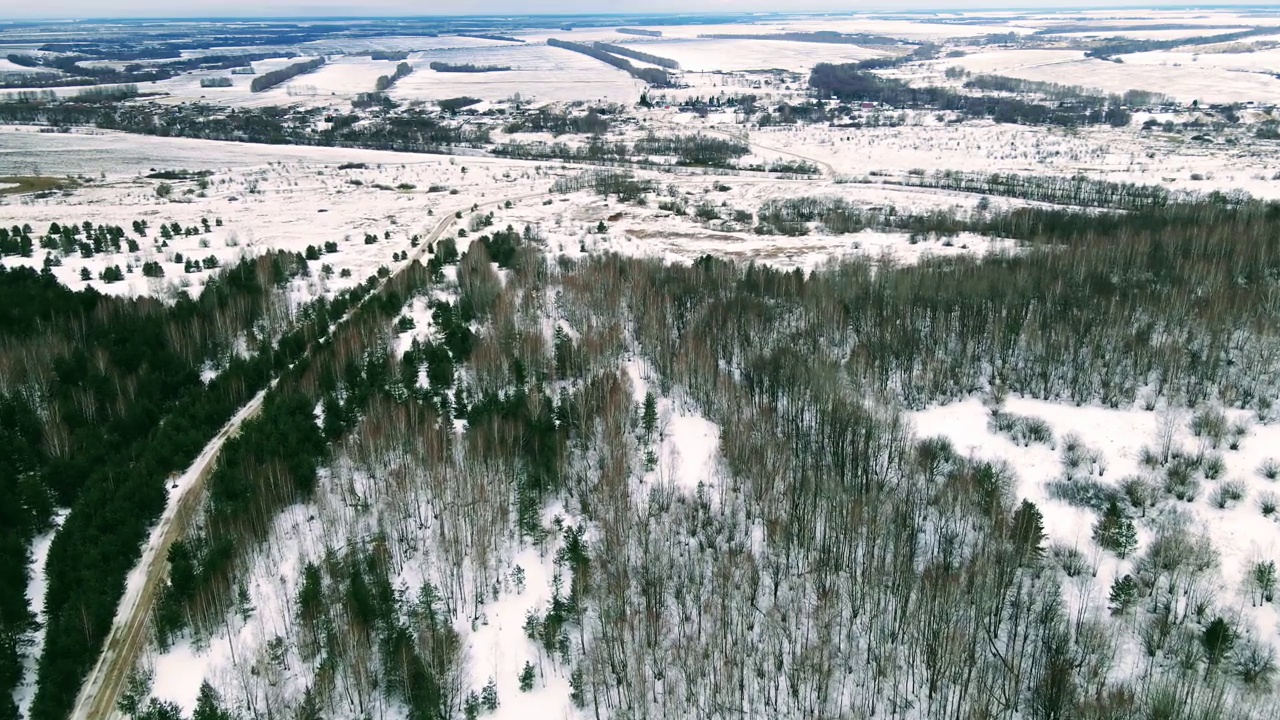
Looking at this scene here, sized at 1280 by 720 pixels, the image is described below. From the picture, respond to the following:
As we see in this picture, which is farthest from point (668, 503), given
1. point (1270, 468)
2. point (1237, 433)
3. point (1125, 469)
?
point (1237, 433)

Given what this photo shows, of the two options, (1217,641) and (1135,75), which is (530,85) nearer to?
(1135,75)

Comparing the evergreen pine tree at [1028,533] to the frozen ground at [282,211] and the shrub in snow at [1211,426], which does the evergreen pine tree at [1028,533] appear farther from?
the frozen ground at [282,211]

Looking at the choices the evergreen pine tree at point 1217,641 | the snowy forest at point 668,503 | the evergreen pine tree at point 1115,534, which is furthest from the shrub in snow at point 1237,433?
the evergreen pine tree at point 1217,641

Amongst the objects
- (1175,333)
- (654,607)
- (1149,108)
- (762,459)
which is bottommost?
(654,607)

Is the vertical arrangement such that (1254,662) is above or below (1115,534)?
below

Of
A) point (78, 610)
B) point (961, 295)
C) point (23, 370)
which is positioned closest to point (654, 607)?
point (78, 610)

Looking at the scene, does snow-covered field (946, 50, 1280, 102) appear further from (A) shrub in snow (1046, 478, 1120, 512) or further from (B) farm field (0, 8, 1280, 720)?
(A) shrub in snow (1046, 478, 1120, 512)

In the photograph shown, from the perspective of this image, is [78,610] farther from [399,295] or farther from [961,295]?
[961,295]

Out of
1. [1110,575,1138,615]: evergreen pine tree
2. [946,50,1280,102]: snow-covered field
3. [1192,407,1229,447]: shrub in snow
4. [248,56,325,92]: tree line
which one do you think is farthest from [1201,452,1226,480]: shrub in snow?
[248,56,325,92]: tree line
